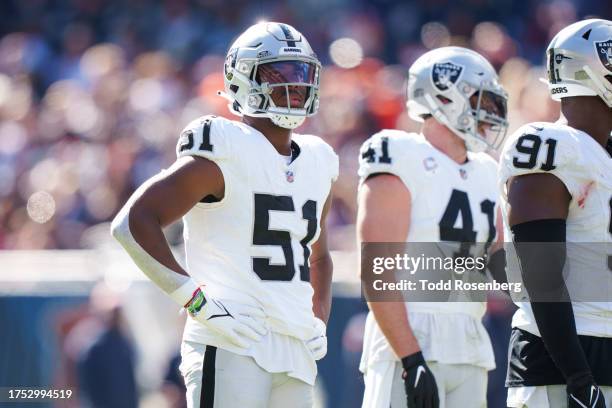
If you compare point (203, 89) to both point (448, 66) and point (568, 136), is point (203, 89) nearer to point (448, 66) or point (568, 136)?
point (448, 66)

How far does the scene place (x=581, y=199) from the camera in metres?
3.66

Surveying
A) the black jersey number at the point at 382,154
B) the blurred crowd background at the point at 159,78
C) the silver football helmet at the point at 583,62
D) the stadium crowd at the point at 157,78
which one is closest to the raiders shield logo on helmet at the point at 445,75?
the black jersey number at the point at 382,154

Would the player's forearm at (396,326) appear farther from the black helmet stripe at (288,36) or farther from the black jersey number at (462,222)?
the black helmet stripe at (288,36)

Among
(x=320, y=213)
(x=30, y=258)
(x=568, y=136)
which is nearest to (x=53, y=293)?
(x=30, y=258)

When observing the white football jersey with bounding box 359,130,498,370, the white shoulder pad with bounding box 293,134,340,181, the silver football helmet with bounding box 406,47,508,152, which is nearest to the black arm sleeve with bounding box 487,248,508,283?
the white football jersey with bounding box 359,130,498,370

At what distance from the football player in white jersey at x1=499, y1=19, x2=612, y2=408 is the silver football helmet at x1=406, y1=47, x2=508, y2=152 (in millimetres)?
1018

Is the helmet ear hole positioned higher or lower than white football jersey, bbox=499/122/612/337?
higher

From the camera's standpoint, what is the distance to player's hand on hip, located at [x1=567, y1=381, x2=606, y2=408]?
11.4 feet

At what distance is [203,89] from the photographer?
32.6 feet

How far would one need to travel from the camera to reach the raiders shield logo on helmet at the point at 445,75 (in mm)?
4840

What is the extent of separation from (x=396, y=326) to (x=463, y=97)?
101cm

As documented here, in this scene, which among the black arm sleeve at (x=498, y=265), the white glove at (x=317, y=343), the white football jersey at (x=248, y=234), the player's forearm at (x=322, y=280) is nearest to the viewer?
the white football jersey at (x=248, y=234)

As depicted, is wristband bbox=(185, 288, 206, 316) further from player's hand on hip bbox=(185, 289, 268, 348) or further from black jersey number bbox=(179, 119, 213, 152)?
black jersey number bbox=(179, 119, 213, 152)

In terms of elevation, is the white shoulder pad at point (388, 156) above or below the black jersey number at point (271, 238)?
above
